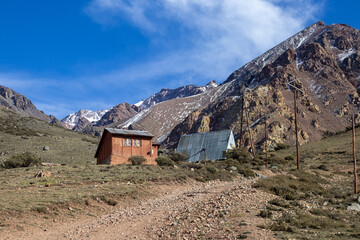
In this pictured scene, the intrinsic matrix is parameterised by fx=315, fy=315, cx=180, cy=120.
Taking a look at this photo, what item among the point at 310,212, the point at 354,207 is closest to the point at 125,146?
the point at 310,212

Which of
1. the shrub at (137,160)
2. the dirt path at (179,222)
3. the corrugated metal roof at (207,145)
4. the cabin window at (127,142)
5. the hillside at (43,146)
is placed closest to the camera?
the dirt path at (179,222)

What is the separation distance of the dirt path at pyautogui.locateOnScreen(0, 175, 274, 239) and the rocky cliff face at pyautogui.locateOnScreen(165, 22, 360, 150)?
79240 millimetres

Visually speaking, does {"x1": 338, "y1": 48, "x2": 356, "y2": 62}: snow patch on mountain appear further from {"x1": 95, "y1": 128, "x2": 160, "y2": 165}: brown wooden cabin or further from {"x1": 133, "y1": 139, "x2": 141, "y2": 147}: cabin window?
{"x1": 133, "y1": 139, "x2": 141, "y2": 147}: cabin window

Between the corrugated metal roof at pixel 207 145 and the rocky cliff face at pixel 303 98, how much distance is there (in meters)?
40.2

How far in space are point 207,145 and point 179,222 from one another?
41.8 metres

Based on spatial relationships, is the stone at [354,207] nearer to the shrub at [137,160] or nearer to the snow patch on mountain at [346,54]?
the shrub at [137,160]

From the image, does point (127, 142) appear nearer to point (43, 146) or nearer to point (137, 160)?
point (137, 160)

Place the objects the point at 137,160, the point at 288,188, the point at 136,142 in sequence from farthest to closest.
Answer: the point at 136,142 < the point at 137,160 < the point at 288,188

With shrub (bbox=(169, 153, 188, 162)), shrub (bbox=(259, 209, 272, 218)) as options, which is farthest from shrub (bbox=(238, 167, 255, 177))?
shrub (bbox=(169, 153, 188, 162))

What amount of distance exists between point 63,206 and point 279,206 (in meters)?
10.8

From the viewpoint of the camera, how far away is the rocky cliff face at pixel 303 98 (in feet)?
350

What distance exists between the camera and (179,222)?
13.0 meters

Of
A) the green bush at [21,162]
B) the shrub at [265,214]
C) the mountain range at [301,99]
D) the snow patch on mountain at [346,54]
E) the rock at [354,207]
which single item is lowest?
the rock at [354,207]

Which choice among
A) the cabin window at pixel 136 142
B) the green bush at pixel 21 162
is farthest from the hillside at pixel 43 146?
the cabin window at pixel 136 142
